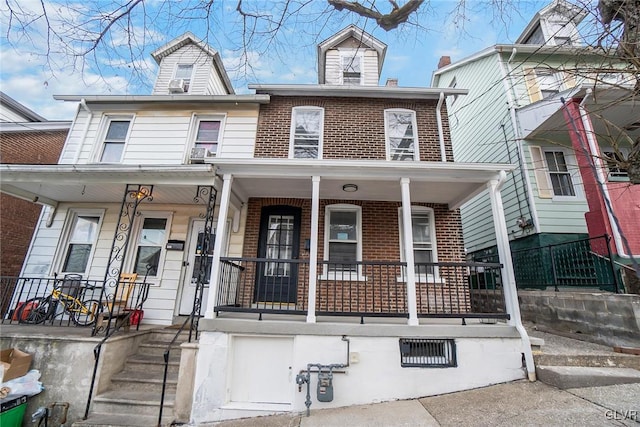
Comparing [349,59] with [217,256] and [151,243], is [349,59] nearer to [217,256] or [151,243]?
[217,256]

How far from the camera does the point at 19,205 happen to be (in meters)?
8.17

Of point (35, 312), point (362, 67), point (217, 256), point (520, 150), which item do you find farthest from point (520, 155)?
point (35, 312)

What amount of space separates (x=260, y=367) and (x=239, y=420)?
67cm

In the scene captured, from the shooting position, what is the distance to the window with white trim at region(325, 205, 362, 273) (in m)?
6.19

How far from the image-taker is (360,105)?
716 centimetres

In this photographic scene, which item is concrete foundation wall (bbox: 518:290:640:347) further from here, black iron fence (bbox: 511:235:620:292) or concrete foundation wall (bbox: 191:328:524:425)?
concrete foundation wall (bbox: 191:328:524:425)

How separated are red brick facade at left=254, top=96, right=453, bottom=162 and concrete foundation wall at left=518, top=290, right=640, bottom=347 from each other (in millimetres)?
3517

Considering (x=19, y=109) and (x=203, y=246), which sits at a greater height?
(x=19, y=109)

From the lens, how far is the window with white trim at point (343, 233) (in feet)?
20.3

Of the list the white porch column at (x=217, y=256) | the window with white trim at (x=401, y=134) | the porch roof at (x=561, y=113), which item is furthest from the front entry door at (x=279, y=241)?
the porch roof at (x=561, y=113)

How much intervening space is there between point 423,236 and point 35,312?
7.96m

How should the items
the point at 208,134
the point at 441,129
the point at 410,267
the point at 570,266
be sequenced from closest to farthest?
the point at 410,267, the point at 570,266, the point at 441,129, the point at 208,134

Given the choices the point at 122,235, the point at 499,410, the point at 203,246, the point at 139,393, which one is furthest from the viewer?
the point at 122,235

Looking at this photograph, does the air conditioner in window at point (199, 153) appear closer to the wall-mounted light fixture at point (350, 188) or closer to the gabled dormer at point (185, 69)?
the gabled dormer at point (185, 69)
